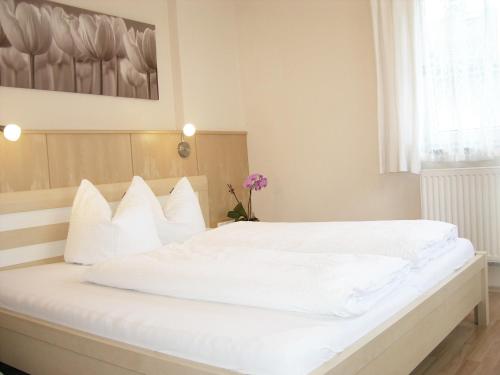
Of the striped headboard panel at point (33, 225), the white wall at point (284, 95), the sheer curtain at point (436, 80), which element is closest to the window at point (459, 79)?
the sheer curtain at point (436, 80)

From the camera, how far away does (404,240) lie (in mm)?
2525

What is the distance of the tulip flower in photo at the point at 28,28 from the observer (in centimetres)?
313

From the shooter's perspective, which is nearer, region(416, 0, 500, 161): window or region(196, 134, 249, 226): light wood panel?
region(416, 0, 500, 161): window

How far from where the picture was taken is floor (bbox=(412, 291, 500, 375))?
2.42 metres

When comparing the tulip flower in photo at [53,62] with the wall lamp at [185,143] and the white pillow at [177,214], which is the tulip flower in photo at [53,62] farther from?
the wall lamp at [185,143]

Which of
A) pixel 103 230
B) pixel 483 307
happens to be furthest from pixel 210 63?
pixel 483 307

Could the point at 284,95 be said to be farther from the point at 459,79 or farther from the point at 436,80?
the point at 459,79

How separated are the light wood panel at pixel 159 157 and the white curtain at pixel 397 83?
1.54 metres

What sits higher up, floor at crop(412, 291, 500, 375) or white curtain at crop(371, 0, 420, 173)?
white curtain at crop(371, 0, 420, 173)

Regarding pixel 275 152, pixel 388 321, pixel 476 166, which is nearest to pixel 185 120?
pixel 275 152

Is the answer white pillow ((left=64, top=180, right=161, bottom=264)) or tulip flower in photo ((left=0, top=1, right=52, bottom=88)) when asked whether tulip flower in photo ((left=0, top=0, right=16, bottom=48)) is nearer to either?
tulip flower in photo ((left=0, top=1, right=52, bottom=88))

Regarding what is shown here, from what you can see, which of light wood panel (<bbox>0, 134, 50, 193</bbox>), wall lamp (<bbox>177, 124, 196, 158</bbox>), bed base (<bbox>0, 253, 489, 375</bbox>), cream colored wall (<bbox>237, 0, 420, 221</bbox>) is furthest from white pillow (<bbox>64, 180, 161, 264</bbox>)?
cream colored wall (<bbox>237, 0, 420, 221</bbox>)

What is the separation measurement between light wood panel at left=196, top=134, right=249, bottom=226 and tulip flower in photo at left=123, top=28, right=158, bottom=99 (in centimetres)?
69

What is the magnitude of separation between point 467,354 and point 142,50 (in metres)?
3.01
